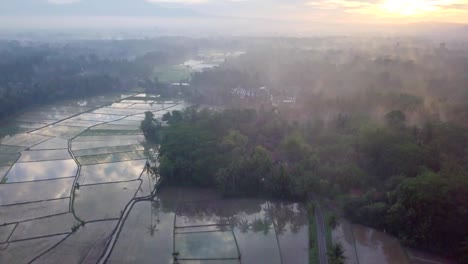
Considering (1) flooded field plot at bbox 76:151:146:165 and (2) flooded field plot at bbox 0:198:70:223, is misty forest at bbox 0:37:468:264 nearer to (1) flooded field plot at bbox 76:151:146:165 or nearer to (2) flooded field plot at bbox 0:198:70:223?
(1) flooded field plot at bbox 76:151:146:165

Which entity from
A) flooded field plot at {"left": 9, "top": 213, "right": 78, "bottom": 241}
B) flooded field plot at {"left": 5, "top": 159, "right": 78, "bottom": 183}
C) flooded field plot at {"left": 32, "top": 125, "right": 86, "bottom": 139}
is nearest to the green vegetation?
flooded field plot at {"left": 9, "top": 213, "right": 78, "bottom": 241}

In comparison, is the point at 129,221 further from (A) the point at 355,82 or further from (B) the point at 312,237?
(A) the point at 355,82

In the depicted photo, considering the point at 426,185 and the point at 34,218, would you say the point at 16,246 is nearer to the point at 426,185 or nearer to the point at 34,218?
the point at 34,218

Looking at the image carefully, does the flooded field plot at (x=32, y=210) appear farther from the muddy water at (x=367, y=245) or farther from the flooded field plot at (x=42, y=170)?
the muddy water at (x=367, y=245)

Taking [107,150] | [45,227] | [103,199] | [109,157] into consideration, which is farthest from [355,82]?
[45,227]

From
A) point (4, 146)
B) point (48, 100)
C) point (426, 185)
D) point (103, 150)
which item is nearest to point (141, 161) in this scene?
point (103, 150)
